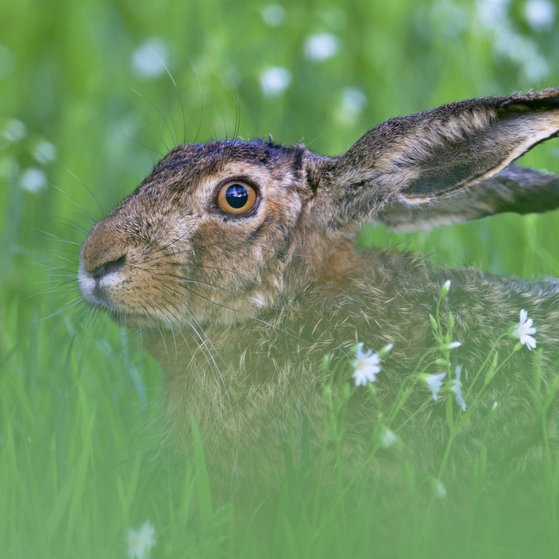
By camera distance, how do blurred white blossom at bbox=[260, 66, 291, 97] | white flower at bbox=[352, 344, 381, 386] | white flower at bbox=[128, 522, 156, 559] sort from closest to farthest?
white flower at bbox=[128, 522, 156, 559]
white flower at bbox=[352, 344, 381, 386]
blurred white blossom at bbox=[260, 66, 291, 97]

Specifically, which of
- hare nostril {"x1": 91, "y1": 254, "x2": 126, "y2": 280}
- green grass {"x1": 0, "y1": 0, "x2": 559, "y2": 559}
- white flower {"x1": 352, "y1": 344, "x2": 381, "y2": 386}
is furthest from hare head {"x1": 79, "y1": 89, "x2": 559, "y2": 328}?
white flower {"x1": 352, "y1": 344, "x2": 381, "y2": 386}

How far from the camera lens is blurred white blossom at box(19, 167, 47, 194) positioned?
6828 millimetres

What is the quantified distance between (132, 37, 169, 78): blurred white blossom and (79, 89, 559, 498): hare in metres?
3.68

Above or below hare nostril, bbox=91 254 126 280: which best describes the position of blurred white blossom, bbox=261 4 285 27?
above

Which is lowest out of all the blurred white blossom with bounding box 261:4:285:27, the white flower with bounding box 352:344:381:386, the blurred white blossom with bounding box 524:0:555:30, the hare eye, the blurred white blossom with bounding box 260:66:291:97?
the white flower with bounding box 352:344:381:386

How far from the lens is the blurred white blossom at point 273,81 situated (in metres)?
7.16

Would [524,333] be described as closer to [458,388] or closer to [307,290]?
[458,388]

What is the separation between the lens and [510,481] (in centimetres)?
366

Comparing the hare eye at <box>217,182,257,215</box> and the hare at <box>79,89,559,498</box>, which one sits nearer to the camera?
the hare at <box>79,89,559,498</box>

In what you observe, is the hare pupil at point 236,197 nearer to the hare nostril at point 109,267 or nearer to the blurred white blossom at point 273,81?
the hare nostril at point 109,267

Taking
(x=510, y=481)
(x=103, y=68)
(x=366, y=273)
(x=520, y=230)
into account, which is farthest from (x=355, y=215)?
(x=103, y=68)

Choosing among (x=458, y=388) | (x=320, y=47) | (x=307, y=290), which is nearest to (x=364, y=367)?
(x=458, y=388)

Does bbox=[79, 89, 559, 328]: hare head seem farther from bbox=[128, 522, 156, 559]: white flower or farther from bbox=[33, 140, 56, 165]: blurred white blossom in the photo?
bbox=[33, 140, 56, 165]: blurred white blossom

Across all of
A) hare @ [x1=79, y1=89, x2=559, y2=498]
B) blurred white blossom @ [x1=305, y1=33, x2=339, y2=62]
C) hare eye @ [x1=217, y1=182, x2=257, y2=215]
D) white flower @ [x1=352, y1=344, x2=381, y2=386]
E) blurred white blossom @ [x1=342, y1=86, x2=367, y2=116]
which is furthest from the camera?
blurred white blossom @ [x1=305, y1=33, x2=339, y2=62]
